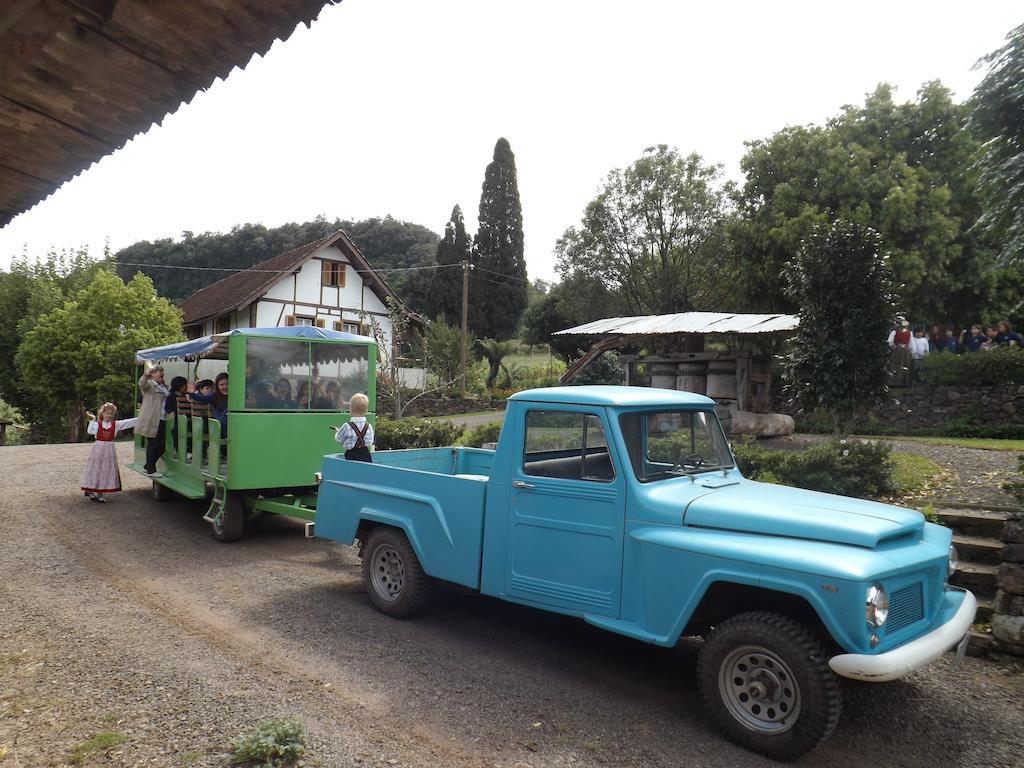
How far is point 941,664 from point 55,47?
20.7 ft

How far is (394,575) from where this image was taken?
232 inches

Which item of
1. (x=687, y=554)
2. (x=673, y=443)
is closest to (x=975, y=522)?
(x=673, y=443)

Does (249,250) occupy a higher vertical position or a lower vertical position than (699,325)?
higher

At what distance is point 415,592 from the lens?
5613mm

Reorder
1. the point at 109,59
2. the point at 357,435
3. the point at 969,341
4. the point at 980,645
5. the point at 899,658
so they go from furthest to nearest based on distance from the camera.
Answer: the point at 969,341, the point at 357,435, the point at 980,645, the point at 899,658, the point at 109,59

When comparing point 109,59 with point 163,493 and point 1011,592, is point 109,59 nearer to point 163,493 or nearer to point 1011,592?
point 1011,592

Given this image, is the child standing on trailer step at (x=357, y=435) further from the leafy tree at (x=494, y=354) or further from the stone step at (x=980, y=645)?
the leafy tree at (x=494, y=354)

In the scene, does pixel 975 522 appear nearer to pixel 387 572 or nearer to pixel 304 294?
pixel 387 572

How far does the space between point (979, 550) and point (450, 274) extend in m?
39.6

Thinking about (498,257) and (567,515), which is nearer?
Result: (567,515)

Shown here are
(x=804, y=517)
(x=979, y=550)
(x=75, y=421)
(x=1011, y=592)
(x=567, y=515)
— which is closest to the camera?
(x=804, y=517)

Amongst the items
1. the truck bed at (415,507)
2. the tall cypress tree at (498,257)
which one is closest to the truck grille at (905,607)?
the truck bed at (415,507)

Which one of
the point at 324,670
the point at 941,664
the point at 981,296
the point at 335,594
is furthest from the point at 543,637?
the point at 981,296

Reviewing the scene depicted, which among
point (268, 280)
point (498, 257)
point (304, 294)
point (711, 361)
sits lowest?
point (711, 361)
